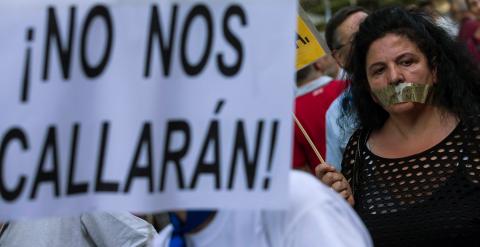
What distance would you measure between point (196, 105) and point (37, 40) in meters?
0.43

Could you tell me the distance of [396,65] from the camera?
3762 millimetres

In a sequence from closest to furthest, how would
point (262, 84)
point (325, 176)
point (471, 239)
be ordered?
point (262, 84), point (471, 239), point (325, 176)

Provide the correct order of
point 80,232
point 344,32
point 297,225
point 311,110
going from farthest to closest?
point 344,32 < point 311,110 < point 80,232 < point 297,225

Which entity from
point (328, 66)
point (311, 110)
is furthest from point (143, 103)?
point (328, 66)

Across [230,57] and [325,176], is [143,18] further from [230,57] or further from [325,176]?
[325,176]

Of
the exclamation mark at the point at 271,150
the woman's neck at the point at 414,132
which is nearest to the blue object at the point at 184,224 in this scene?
the exclamation mark at the point at 271,150

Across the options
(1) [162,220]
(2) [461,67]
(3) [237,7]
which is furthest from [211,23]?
(1) [162,220]

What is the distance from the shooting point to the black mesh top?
11.1 ft

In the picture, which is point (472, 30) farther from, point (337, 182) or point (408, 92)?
point (337, 182)

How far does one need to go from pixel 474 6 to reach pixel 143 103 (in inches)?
206

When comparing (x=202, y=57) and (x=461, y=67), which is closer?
(x=202, y=57)

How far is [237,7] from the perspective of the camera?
248 centimetres

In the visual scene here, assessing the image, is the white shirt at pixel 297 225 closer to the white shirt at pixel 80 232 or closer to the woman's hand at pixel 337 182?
the woman's hand at pixel 337 182

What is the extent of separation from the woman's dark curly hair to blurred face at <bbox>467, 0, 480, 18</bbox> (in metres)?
3.25
